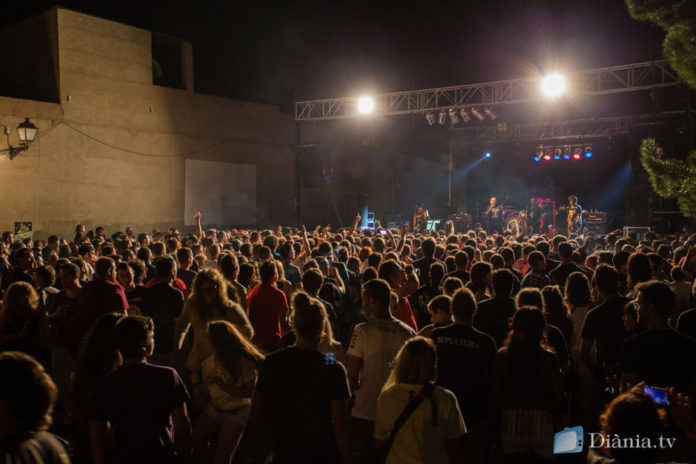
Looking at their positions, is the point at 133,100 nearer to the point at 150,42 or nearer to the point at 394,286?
the point at 150,42

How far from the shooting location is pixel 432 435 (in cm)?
304

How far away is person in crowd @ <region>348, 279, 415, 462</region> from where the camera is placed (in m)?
4.00

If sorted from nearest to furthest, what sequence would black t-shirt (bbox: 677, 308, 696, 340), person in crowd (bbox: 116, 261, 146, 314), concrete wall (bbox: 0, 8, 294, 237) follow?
black t-shirt (bbox: 677, 308, 696, 340) → person in crowd (bbox: 116, 261, 146, 314) → concrete wall (bbox: 0, 8, 294, 237)

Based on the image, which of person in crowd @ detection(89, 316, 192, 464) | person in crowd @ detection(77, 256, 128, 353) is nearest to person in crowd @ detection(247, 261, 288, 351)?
person in crowd @ detection(77, 256, 128, 353)

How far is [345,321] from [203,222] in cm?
1750

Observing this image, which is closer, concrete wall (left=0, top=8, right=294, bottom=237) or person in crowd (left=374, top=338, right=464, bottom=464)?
person in crowd (left=374, top=338, right=464, bottom=464)

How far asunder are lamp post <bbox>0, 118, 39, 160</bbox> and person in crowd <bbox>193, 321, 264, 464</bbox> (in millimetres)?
14135

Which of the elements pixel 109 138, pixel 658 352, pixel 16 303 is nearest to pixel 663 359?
pixel 658 352

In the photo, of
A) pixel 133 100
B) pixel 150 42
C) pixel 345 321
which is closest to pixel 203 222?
pixel 133 100

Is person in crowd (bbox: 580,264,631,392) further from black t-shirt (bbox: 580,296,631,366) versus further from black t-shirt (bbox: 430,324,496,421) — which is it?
black t-shirt (bbox: 430,324,496,421)

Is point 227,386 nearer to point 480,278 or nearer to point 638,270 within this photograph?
point 480,278

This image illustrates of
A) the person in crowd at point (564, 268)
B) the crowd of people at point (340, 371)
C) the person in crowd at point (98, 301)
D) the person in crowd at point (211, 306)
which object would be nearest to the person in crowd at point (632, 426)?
the crowd of people at point (340, 371)

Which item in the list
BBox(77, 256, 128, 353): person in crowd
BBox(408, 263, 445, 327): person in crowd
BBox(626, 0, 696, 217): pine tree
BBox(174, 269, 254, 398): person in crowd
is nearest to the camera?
BBox(174, 269, 254, 398): person in crowd

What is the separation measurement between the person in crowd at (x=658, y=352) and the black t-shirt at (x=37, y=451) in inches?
130
